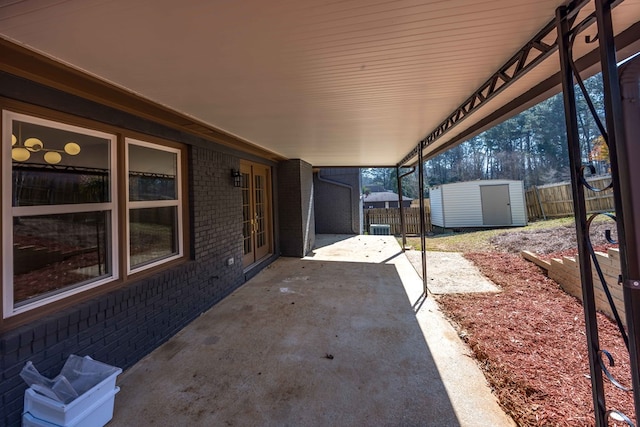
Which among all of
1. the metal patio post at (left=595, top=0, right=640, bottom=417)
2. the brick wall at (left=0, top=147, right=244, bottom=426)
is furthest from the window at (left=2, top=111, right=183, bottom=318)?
the metal patio post at (left=595, top=0, right=640, bottom=417)

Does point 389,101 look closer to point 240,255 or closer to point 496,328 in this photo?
point 496,328

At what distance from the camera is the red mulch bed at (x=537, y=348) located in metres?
1.95

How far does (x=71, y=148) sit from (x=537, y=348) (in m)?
4.93

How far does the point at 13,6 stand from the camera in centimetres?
131

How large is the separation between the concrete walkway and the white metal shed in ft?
34.2

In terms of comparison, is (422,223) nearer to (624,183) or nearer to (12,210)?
(624,183)

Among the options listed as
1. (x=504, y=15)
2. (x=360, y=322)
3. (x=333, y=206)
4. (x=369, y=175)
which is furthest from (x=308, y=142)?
(x=369, y=175)

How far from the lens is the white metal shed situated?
1198cm

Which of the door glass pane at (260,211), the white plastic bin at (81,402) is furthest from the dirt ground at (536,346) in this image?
the door glass pane at (260,211)

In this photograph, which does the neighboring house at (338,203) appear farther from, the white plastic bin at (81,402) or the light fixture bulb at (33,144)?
the white plastic bin at (81,402)

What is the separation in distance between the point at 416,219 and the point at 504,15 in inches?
475

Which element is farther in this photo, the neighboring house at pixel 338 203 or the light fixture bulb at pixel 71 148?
the neighboring house at pixel 338 203

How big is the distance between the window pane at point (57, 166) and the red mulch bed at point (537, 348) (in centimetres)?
403

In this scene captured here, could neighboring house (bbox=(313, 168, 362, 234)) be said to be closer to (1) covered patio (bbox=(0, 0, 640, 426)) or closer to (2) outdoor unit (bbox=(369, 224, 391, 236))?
(2) outdoor unit (bbox=(369, 224, 391, 236))
